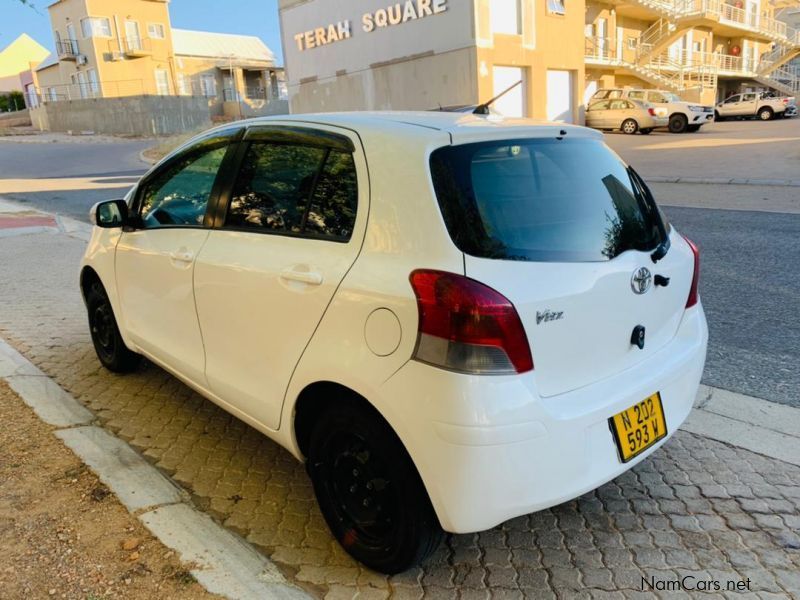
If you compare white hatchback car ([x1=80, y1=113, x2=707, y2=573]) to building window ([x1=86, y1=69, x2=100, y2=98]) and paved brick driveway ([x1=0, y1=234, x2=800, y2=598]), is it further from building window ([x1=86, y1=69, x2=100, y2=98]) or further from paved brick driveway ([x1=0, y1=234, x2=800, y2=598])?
building window ([x1=86, y1=69, x2=100, y2=98])

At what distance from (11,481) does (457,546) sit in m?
2.20

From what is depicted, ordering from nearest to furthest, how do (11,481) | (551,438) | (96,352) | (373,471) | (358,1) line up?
1. (551,438)
2. (373,471)
3. (11,481)
4. (96,352)
5. (358,1)

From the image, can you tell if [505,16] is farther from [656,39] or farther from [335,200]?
[335,200]

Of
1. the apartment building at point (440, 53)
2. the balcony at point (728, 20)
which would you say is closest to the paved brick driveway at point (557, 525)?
the apartment building at point (440, 53)

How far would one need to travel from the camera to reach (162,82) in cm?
4938

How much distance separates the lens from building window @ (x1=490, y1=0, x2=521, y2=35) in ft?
84.9

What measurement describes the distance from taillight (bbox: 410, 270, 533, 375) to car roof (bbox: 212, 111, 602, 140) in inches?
25.8

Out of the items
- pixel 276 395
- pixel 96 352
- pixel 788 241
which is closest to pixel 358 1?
pixel 788 241

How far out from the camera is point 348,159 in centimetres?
257

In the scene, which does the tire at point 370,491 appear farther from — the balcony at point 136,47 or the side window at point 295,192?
the balcony at point 136,47

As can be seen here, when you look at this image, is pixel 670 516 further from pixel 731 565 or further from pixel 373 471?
pixel 373 471

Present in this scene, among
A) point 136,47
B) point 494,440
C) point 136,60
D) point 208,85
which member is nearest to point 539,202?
point 494,440

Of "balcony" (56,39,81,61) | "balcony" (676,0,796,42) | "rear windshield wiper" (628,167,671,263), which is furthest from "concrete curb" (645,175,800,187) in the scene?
"balcony" (56,39,81,61)

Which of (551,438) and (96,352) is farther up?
(551,438)
